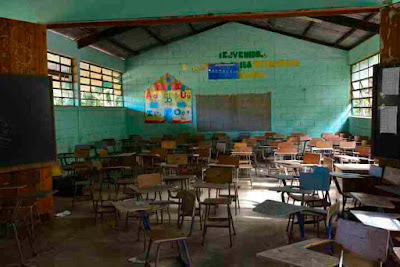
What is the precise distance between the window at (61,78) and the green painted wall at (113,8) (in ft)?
9.09

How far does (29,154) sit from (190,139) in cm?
671

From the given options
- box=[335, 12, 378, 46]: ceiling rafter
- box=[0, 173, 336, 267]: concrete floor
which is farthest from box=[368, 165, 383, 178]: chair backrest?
box=[335, 12, 378, 46]: ceiling rafter

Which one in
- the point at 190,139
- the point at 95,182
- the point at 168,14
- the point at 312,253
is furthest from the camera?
the point at 190,139

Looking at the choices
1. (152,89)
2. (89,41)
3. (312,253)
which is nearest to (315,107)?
(152,89)

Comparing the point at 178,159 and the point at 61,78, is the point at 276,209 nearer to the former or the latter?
the point at 178,159

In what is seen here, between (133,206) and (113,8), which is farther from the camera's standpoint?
(113,8)

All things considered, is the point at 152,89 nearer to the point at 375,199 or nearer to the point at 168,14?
the point at 168,14

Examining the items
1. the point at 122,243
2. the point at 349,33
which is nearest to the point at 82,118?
the point at 122,243

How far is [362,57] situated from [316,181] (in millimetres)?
7720

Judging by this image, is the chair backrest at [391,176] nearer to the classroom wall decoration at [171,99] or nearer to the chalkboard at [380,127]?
the chalkboard at [380,127]

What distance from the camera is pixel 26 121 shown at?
5.75m

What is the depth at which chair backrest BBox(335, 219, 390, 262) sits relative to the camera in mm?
2885

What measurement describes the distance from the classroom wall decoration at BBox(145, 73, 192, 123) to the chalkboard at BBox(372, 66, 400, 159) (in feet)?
28.5

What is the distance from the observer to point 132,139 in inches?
496
